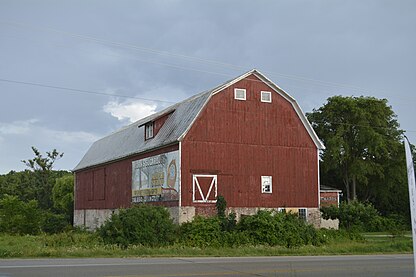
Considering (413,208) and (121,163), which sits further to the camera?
(121,163)

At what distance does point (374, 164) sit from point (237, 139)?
2448 centimetres

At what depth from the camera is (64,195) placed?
61.6m

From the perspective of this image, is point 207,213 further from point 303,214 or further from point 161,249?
point 161,249

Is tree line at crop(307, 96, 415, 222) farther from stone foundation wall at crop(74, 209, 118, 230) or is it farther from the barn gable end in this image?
stone foundation wall at crop(74, 209, 118, 230)

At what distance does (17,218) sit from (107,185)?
8767mm

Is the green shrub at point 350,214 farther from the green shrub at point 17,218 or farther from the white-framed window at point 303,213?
the green shrub at point 17,218

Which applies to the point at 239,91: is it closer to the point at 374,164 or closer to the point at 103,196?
the point at 103,196

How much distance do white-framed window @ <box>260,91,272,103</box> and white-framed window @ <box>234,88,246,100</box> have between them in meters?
1.23

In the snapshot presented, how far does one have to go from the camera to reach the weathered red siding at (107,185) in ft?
126

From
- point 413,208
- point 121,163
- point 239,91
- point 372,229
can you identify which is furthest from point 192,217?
point 413,208

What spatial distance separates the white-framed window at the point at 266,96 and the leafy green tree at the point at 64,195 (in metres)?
30.7

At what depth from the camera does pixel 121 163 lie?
40.2 meters

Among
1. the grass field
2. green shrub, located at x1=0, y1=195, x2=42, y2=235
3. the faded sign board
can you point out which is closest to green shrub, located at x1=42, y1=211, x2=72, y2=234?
green shrub, located at x1=0, y1=195, x2=42, y2=235

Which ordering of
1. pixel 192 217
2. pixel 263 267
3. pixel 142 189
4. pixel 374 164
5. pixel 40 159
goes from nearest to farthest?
pixel 263 267 < pixel 192 217 < pixel 142 189 < pixel 374 164 < pixel 40 159
